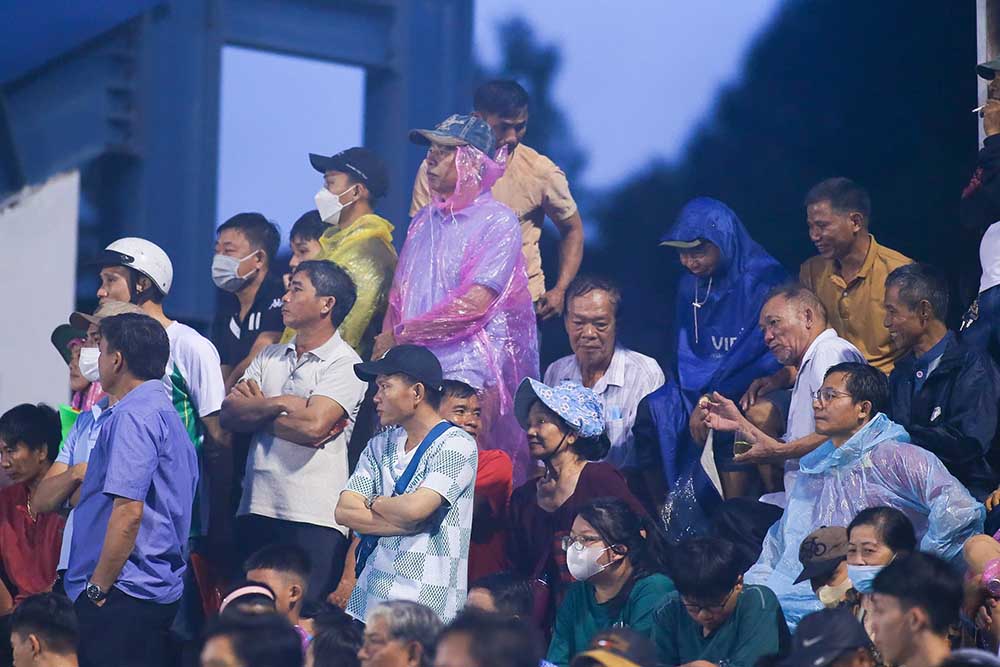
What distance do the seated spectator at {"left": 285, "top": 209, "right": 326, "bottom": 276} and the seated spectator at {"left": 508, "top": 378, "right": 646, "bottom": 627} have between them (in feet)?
5.27

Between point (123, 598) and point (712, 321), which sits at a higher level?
point (712, 321)

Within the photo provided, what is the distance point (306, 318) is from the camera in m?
7.02

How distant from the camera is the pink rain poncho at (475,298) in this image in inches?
279

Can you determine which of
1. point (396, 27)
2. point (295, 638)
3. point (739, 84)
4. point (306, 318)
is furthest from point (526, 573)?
point (396, 27)

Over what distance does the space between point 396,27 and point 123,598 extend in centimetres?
543

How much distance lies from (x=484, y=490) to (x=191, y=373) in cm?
129

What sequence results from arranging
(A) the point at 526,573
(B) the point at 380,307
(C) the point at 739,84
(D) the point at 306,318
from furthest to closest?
1. (C) the point at 739,84
2. (B) the point at 380,307
3. (D) the point at 306,318
4. (A) the point at 526,573

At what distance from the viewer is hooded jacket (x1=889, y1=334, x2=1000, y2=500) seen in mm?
6293

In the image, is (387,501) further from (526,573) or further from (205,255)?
(205,255)

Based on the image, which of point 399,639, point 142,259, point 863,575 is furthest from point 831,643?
point 142,259

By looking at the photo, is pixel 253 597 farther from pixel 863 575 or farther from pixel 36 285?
pixel 36 285

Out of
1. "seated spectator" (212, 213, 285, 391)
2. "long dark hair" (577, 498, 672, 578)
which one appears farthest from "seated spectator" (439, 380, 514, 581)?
"seated spectator" (212, 213, 285, 391)

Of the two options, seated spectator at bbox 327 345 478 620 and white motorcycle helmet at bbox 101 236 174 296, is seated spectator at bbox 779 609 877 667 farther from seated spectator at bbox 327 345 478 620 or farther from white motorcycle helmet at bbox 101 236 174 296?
white motorcycle helmet at bbox 101 236 174 296

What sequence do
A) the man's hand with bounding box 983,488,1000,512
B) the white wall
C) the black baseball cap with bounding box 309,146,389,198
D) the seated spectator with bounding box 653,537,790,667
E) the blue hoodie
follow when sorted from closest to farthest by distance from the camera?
the seated spectator with bounding box 653,537,790,667 → the man's hand with bounding box 983,488,1000,512 → the blue hoodie → the black baseball cap with bounding box 309,146,389,198 → the white wall
